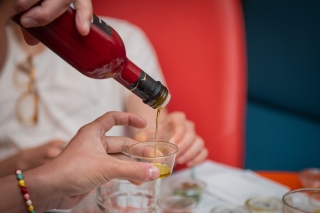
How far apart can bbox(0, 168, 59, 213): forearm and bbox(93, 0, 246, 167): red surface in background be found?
2.91 ft

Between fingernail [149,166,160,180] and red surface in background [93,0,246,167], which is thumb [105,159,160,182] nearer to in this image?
fingernail [149,166,160,180]

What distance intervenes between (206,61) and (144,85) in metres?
0.86

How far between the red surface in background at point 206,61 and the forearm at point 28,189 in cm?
89

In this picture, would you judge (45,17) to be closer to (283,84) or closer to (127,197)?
(127,197)

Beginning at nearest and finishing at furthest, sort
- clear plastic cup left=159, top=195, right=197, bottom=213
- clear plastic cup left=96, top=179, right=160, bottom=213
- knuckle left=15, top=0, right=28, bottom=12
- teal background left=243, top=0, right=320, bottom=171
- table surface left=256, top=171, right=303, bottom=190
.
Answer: knuckle left=15, top=0, right=28, bottom=12, clear plastic cup left=96, top=179, right=160, bottom=213, clear plastic cup left=159, top=195, right=197, bottom=213, table surface left=256, top=171, right=303, bottom=190, teal background left=243, top=0, right=320, bottom=171

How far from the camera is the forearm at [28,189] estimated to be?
66 cm

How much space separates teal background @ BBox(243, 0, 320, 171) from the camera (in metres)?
2.12

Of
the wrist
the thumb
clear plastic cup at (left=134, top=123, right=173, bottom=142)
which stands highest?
clear plastic cup at (left=134, top=123, right=173, bottom=142)

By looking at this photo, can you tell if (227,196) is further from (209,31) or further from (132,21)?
(132,21)

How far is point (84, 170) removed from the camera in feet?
2.15

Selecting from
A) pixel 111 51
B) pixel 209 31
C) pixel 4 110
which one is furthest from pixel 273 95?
pixel 111 51

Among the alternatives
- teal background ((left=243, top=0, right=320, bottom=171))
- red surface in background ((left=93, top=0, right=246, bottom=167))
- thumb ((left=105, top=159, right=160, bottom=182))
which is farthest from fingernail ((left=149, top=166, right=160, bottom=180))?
teal background ((left=243, top=0, right=320, bottom=171))

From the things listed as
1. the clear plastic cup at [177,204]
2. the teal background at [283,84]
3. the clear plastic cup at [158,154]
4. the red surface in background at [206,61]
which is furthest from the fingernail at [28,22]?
the teal background at [283,84]

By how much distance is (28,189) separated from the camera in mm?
666
